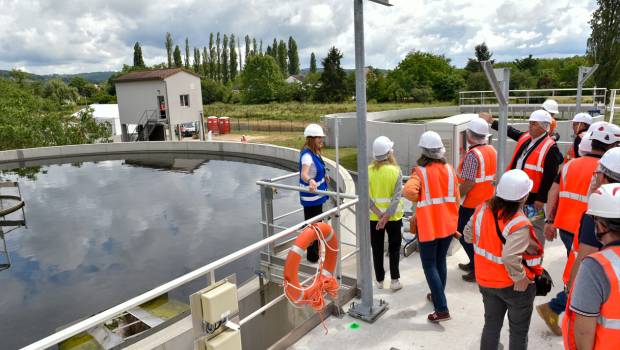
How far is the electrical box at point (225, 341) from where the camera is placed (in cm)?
264

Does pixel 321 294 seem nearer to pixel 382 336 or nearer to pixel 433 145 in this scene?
pixel 382 336

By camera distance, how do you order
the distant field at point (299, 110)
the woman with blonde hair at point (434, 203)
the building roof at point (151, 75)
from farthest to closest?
the distant field at point (299, 110) < the building roof at point (151, 75) < the woman with blonde hair at point (434, 203)

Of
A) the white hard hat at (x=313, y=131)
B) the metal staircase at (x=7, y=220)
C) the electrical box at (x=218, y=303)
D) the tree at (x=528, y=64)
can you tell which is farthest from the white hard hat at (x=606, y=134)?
the tree at (x=528, y=64)

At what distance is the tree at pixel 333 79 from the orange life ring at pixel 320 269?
5133 cm

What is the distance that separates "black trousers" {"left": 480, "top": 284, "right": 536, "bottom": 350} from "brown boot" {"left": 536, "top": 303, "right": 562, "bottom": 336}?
0.89 m

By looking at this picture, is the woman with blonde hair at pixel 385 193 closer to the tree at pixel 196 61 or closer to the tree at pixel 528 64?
the tree at pixel 528 64

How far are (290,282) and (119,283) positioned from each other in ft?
22.2

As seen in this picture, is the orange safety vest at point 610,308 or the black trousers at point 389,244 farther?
the black trousers at point 389,244

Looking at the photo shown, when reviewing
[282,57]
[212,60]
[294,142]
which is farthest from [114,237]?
[282,57]

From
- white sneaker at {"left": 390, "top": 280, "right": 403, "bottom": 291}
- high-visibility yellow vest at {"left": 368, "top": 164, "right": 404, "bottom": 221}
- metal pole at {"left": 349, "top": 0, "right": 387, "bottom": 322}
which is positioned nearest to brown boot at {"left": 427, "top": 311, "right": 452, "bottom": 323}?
metal pole at {"left": 349, "top": 0, "right": 387, "bottom": 322}

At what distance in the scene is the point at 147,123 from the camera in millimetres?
31125

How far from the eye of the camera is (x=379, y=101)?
5284 centimetres

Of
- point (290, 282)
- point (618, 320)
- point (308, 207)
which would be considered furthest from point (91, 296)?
point (618, 320)

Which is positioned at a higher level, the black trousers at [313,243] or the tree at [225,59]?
the tree at [225,59]
